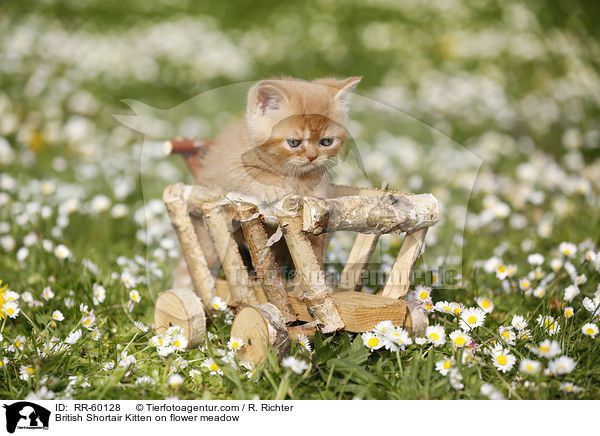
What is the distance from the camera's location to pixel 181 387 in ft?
6.11

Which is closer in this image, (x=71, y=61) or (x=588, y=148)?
(x=588, y=148)

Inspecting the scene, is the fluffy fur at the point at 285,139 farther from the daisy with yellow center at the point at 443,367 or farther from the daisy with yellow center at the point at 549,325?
the daisy with yellow center at the point at 549,325

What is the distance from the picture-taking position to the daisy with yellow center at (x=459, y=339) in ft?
6.28

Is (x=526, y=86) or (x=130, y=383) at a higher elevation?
(x=526, y=86)

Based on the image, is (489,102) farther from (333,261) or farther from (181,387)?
(181,387)

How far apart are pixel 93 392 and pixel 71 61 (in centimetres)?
456

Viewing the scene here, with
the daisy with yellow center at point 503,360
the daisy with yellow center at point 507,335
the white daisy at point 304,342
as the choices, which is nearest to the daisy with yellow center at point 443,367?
the daisy with yellow center at point 503,360

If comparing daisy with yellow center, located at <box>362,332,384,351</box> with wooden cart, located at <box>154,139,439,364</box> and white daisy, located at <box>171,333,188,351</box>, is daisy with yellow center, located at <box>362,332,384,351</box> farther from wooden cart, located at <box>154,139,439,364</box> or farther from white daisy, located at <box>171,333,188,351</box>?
white daisy, located at <box>171,333,188,351</box>

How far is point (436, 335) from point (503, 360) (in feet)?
0.75

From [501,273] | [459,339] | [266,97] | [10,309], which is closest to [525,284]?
[501,273]

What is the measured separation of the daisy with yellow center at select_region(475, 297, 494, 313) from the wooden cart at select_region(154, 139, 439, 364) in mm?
339
